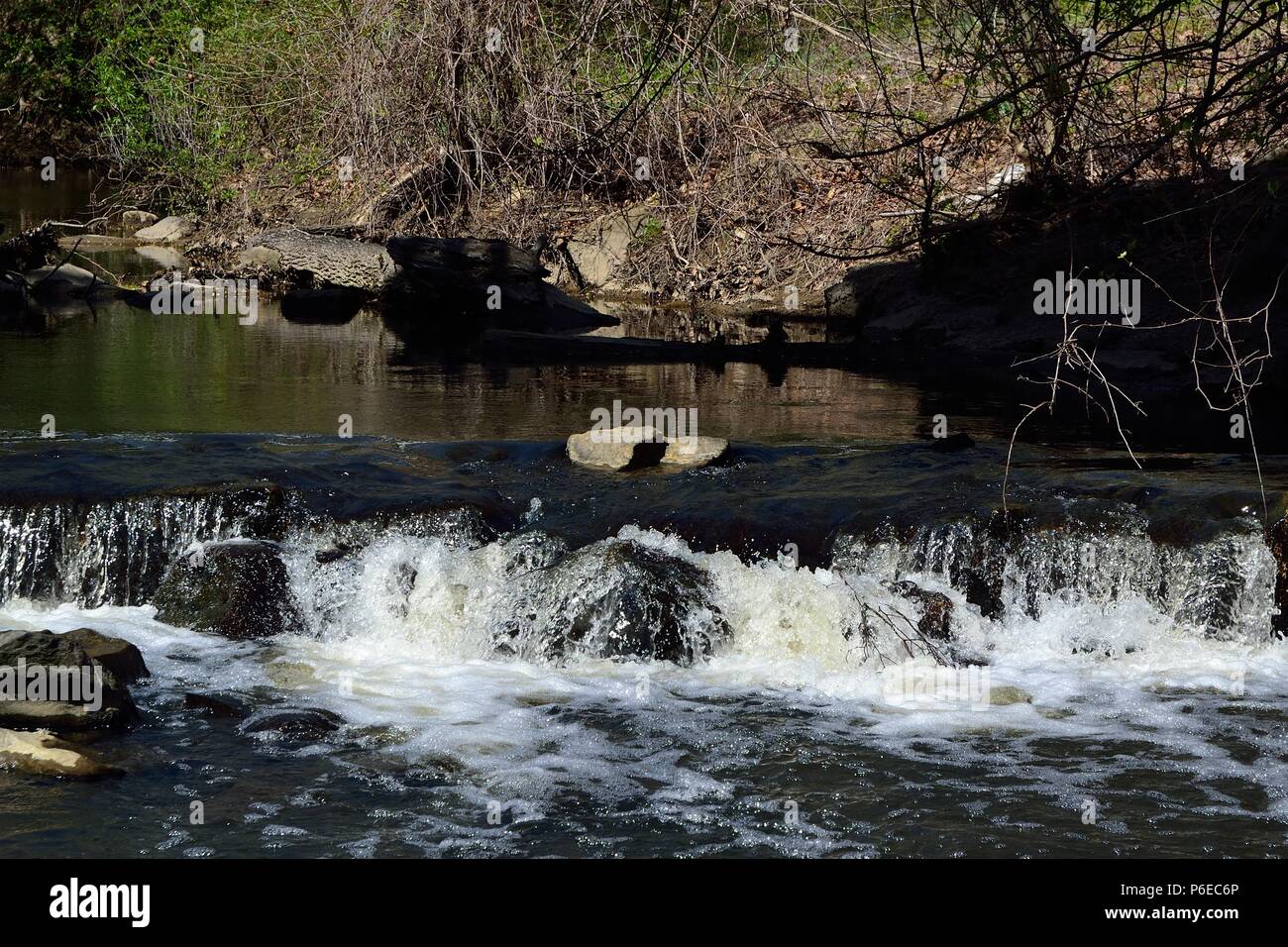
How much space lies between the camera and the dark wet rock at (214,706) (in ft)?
21.5

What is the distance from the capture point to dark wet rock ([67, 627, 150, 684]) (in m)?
6.67

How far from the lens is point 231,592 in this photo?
798 cm

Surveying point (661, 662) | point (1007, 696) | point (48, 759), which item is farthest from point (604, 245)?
point (48, 759)

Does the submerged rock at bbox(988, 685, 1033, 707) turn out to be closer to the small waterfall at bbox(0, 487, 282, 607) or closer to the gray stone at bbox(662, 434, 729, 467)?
the gray stone at bbox(662, 434, 729, 467)

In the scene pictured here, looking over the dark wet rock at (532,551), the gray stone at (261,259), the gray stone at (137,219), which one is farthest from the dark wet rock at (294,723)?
the gray stone at (137,219)

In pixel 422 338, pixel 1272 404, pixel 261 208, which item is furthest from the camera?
pixel 261 208

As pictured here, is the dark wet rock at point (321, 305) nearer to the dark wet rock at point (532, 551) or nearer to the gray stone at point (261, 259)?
the gray stone at point (261, 259)

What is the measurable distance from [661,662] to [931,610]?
146 cm

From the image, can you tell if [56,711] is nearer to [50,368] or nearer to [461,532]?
[461,532]

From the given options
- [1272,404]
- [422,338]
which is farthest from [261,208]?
[1272,404]

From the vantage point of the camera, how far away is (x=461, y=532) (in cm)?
838

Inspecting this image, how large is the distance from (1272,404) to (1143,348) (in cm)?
173

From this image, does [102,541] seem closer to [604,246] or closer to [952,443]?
[952,443]

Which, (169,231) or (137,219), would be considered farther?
(137,219)
